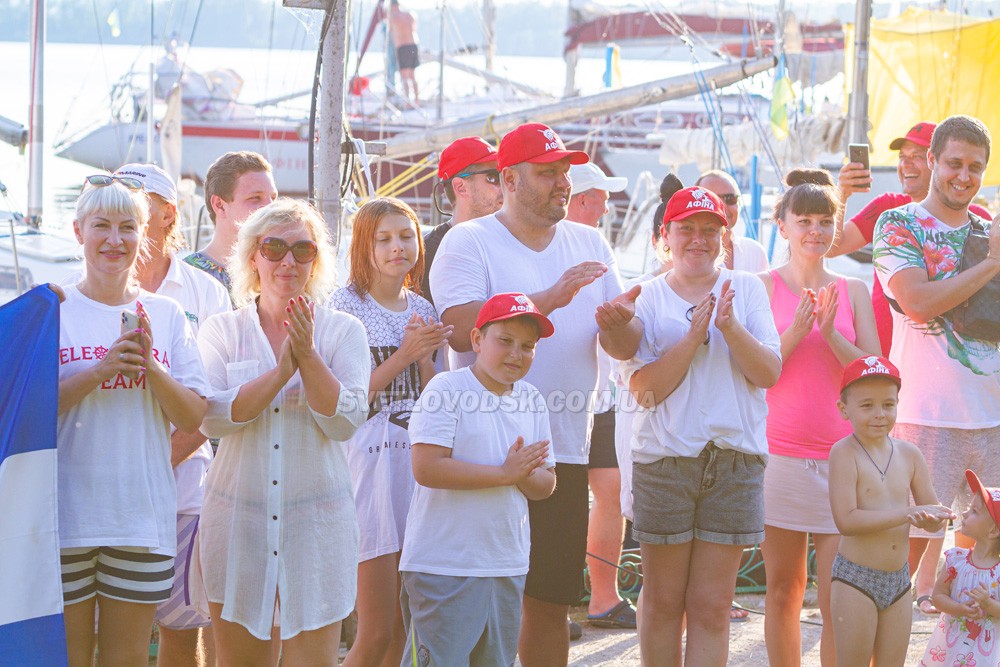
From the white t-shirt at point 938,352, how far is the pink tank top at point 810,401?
1.22 ft

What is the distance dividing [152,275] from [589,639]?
2650mm

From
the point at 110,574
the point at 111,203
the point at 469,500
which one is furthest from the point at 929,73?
the point at 110,574

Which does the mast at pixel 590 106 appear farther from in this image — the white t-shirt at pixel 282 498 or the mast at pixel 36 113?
the white t-shirt at pixel 282 498

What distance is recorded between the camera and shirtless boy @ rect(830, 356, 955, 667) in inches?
165

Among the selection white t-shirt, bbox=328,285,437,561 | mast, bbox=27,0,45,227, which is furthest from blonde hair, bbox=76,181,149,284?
mast, bbox=27,0,45,227

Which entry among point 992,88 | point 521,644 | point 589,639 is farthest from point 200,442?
point 992,88

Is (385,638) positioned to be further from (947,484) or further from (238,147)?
(238,147)

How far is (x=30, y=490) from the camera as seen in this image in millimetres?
3391

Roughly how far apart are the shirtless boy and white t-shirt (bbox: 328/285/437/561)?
1589mm

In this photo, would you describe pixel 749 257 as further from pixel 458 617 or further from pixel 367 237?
pixel 458 617

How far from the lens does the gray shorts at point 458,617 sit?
3.73 m

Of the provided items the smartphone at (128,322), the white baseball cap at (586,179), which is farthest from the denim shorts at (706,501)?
the white baseball cap at (586,179)

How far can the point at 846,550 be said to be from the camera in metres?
4.29

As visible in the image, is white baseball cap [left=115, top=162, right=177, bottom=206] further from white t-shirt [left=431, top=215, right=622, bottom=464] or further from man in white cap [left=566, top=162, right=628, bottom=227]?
man in white cap [left=566, top=162, right=628, bottom=227]
